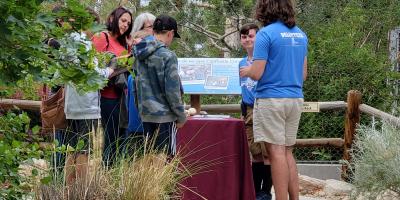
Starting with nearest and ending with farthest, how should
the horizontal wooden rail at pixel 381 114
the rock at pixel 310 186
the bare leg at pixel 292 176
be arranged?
the bare leg at pixel 292 176, the horizontal wooden rail at pixel 381 114, the rock at pixel 310 186

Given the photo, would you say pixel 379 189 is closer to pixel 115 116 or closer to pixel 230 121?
pixel 230 121

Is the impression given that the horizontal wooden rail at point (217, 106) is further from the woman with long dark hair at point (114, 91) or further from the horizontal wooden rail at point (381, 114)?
the woman with long dark hair at point (114, 91)

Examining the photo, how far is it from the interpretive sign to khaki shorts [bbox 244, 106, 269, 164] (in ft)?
2.42

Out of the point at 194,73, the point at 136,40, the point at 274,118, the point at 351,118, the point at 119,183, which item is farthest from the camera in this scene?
the point at 351,118

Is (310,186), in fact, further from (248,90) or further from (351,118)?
(248,90)

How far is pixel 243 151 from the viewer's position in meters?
5.86

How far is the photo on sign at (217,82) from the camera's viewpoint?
23.2 ft

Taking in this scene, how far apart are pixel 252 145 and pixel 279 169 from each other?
0.64 m

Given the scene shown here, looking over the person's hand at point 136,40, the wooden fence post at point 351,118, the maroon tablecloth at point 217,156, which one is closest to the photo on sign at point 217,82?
the maroon tablecloth at point 217,156

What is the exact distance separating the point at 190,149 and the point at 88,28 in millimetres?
3235

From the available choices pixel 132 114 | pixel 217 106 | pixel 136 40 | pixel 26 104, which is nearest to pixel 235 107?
pixel 217 106

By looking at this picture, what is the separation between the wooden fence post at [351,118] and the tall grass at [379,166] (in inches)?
79.1

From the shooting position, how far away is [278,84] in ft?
18.4

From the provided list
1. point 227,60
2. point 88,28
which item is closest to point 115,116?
point 227,60
